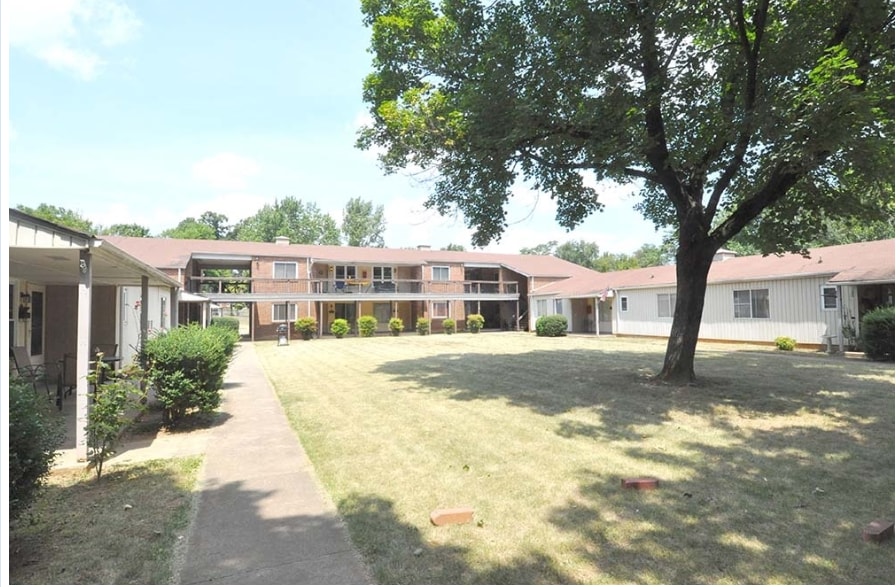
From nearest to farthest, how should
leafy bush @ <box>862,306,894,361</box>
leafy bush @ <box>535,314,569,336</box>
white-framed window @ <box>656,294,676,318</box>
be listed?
leafy bush @ <box>862,306,894,361</box>, white-framed window @ <box>656,294,676,318</box>, leafy bush @ <box>535,314,569,336</box>

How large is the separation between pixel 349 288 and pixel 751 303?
72.4 feet

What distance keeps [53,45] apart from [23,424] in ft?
15.0

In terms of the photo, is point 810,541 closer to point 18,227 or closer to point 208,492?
point 208,492

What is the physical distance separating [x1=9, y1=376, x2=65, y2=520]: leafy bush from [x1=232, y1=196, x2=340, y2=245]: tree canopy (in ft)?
192

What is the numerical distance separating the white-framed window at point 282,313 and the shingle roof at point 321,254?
3.13 metres

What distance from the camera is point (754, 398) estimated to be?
A: 8.73 m

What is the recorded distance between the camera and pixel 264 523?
395 cm

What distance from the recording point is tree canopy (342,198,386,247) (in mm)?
61656

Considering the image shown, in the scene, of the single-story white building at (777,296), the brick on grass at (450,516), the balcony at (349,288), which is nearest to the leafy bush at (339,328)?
the balcony at (349,288)

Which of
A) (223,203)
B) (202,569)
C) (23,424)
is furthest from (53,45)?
(223,203)

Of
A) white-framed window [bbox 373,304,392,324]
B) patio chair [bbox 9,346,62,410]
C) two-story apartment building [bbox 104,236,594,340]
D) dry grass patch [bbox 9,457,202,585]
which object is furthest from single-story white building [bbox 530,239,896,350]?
patio chair [bbox 9,346,62,410]

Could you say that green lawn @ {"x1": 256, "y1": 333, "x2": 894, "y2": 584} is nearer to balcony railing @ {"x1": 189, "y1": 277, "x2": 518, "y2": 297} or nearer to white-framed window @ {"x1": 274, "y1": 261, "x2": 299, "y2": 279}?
balcony railing @ {"x1": 189, "y1": 277, "x2": 518, "y2": 297}

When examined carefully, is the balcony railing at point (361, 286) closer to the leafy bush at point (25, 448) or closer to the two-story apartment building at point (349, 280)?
the two-story apartment building at point (349, 280)

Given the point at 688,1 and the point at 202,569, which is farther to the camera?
the point at 688,1
